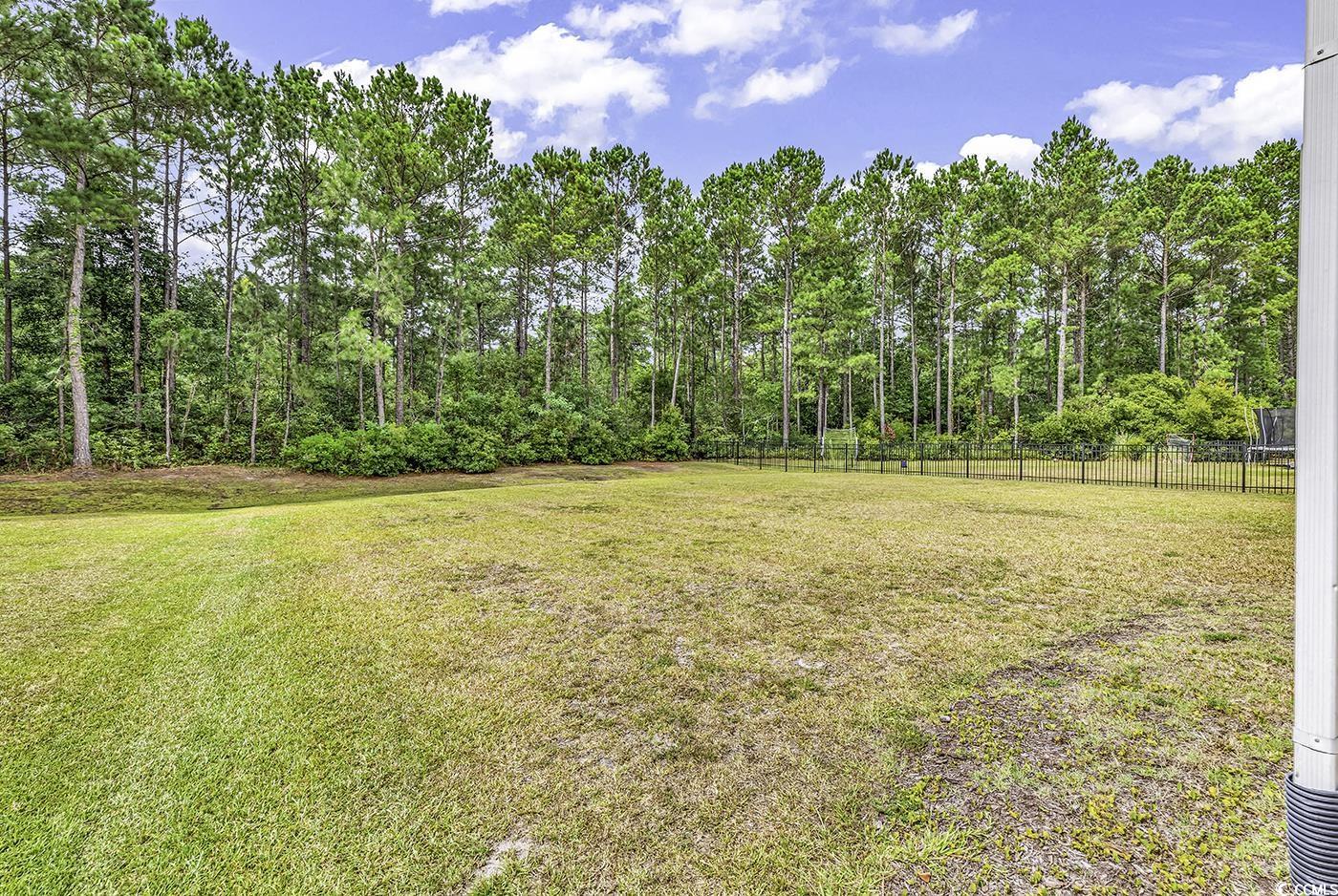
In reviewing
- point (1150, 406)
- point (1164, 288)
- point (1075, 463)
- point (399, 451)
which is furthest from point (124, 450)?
point (1164, 288)

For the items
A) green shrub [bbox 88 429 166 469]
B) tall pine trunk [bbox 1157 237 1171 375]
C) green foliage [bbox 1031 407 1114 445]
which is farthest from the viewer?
tall pine trunk [bbox 1157 237 1171 375]

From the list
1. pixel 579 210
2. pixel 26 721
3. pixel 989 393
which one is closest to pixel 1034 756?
pixel 26 721

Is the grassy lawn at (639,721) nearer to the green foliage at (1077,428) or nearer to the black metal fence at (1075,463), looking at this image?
the black metal fence at (1075,463)

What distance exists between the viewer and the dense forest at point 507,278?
16.2 meters

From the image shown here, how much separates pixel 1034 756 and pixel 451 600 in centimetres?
443

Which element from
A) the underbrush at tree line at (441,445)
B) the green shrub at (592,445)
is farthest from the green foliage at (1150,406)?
the green shrub at (592,445)

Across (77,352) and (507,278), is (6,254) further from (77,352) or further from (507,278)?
(507,278)

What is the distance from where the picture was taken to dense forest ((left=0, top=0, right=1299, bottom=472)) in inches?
637

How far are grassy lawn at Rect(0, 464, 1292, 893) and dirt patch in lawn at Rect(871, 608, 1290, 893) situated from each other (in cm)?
2

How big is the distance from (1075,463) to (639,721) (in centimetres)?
1928

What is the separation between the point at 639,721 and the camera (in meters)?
3.03

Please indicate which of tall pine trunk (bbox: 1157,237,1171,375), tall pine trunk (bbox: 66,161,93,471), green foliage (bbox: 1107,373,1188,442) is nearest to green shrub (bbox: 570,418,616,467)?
tall pine trunk (bbox: 66,161,93,471)

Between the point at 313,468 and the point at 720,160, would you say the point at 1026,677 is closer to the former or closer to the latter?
the point at 313,468

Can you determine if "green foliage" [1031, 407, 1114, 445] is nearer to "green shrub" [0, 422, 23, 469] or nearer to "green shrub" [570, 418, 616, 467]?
"green shrub" [570, 418, 616, 467]
